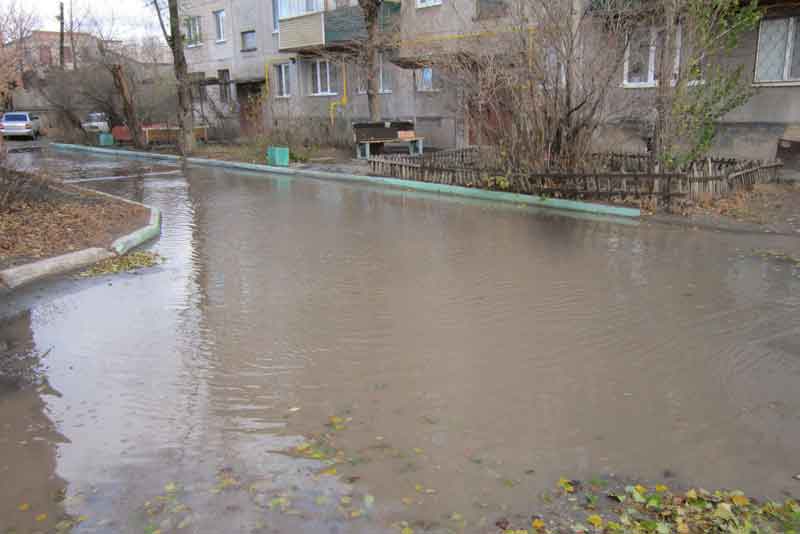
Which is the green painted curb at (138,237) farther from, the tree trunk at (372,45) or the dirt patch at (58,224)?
the tree trunk at (372,45)

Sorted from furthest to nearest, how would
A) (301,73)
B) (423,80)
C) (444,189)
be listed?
(301,73)
(423,80)
(444,189)

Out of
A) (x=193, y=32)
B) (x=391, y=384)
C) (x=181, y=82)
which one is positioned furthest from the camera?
(x=193, y=32)

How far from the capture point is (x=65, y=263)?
26.5 feet

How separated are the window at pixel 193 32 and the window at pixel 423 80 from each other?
1780 centimetres

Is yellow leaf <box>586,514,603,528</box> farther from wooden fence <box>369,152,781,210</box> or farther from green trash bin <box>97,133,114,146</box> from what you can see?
green trash bin <box>97,133,114,146</box>

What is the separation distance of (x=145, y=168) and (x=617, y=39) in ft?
53.3

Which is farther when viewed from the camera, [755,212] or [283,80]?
[283,80]

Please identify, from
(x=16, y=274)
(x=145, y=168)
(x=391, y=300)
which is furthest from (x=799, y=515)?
(x=145, y=168)

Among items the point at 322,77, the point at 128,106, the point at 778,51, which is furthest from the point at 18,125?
the point at 778,51

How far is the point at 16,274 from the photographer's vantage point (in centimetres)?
743

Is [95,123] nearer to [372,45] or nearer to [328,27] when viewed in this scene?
[328,27]

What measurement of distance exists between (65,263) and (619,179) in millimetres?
8658

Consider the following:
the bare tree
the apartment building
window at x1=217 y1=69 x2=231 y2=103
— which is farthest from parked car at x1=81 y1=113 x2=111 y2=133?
the bare tree

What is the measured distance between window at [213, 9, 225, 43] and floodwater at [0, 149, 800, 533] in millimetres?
29153
